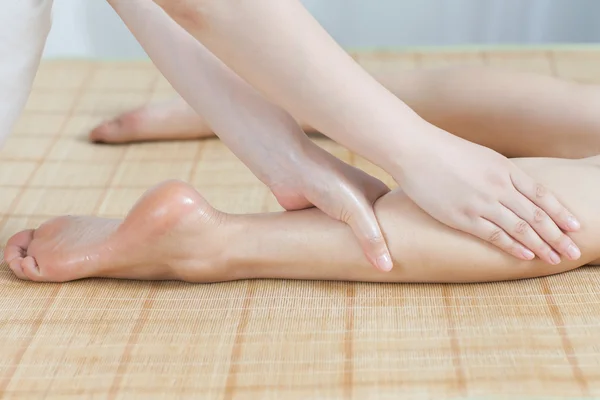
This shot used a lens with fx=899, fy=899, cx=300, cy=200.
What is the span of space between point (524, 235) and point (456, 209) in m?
0.10

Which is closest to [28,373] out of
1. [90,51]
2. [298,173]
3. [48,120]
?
[298,173]

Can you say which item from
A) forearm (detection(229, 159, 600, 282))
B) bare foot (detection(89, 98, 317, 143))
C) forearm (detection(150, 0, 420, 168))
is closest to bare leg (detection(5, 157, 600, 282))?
forearm (detection(229, 159, 600, 282))

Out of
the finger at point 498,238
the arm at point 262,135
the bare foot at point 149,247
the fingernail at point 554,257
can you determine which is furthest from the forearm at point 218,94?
the fingernail at point 554,257

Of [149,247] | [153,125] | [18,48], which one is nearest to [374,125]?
[149,247]

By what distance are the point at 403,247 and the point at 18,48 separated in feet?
1.91

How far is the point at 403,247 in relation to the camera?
1.20 meters

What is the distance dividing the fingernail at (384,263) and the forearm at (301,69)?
0.13 m

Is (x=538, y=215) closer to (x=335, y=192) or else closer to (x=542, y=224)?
(x=542, y=224)

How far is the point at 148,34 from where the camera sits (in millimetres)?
1299

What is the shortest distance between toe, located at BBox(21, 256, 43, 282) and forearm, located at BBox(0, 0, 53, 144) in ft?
0.57

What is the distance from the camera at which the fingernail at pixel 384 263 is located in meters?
1.19

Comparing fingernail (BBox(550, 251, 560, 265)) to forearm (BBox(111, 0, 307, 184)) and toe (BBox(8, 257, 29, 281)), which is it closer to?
forearm (BBox(111, 0, 307, 184))

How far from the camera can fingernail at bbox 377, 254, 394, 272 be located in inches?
46.8

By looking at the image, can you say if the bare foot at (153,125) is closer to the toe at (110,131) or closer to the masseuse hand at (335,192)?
the toe at (110,131)
